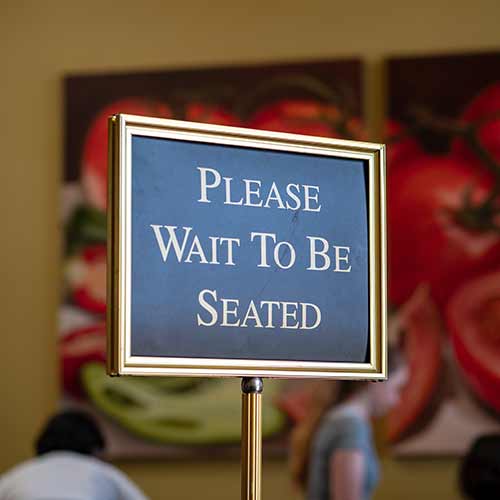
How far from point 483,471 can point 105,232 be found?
193cm

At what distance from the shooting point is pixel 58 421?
3.24 m

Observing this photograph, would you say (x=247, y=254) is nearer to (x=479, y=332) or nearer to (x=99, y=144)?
(x=479, y=332)

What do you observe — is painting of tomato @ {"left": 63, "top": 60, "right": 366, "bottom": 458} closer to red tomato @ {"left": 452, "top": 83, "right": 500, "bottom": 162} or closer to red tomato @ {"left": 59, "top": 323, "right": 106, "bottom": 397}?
red tomato @ {"left": 59, "top": 323, "right": 106, "bottom": 397}

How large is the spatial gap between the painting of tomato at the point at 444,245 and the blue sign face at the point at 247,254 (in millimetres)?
2920

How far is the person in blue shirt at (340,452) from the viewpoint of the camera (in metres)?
3.30

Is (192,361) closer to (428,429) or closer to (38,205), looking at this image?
→ (428,429)

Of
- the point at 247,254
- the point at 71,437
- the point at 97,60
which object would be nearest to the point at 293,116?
the point at 97,60

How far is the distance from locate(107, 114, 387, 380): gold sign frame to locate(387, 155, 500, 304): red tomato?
2959 mm

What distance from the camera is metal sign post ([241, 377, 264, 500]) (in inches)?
41.0

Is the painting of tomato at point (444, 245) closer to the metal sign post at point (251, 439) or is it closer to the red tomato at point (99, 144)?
the red tomato at point (99, 144)

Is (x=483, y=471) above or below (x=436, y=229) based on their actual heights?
below

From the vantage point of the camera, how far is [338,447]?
11.0ft

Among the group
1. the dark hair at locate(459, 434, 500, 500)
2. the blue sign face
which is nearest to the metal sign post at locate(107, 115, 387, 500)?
the blue sign face

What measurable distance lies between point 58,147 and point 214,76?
24.6 inches
